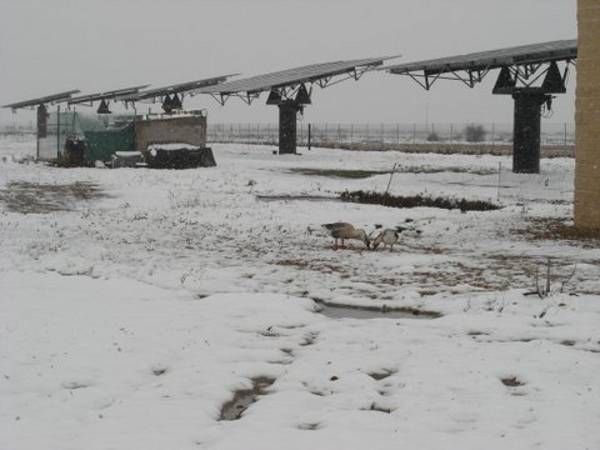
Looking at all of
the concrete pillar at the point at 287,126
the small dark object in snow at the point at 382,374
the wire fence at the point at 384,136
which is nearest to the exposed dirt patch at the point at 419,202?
the small dark object in snow at the point at 382,374

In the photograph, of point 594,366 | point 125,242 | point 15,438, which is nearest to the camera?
point 15,438

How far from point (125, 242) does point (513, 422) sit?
8.86m

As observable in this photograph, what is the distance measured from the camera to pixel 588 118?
45.3 ft

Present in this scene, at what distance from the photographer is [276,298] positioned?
868 cm

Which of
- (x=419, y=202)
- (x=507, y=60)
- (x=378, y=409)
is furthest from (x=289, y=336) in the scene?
(x=507, y=60)

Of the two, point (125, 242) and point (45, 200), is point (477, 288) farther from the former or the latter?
point (45, 200)

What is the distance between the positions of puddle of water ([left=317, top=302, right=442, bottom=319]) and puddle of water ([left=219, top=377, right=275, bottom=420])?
2293 millimetres

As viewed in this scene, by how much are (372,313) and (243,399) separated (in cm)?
302

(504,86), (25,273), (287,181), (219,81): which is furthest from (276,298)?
(219,81)

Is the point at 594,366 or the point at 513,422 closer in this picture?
the point at 513,422

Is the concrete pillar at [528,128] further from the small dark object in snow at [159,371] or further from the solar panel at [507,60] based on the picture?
the small dark object in snow at [159,371]

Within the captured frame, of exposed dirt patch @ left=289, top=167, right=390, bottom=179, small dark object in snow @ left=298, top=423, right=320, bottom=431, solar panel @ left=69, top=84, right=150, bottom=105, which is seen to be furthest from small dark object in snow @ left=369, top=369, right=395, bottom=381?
solar panel @ left=69, top=84, right=150, bottom=105

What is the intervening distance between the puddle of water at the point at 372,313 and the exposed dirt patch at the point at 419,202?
9266 mm

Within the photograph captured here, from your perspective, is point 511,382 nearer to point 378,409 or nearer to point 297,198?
point 378,409
